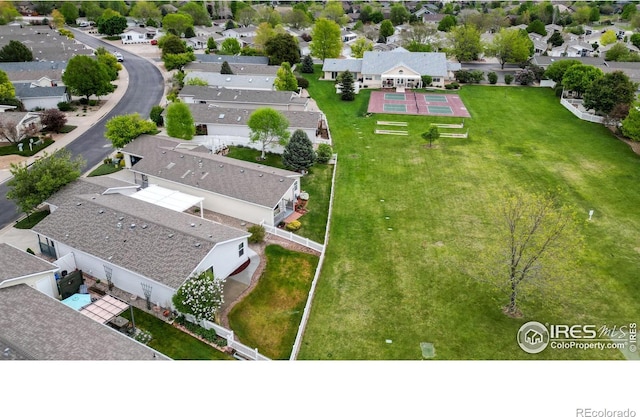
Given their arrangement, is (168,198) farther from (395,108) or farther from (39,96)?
(395,108)

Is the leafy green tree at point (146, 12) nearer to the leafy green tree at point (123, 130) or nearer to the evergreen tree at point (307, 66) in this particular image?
the evergreen tree at point (307, 66)

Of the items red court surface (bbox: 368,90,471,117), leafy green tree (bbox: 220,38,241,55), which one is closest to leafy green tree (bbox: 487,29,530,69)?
red court surface (bbox: 368,90,471,117)

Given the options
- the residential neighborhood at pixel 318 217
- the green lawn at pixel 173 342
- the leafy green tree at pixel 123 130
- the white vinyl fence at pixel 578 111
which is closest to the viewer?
the green lawn at pixel 173 342

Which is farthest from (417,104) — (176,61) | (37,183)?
(37,183)

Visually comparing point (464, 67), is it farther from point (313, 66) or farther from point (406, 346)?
point (406, 346)

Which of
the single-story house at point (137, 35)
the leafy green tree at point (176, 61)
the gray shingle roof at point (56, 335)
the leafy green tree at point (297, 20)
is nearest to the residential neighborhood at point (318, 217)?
the gray shingle roof at point (56, 335)

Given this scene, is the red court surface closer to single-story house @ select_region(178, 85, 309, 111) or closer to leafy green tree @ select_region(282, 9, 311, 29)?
single-story house @ select_region(178, 85, 309, 111)
